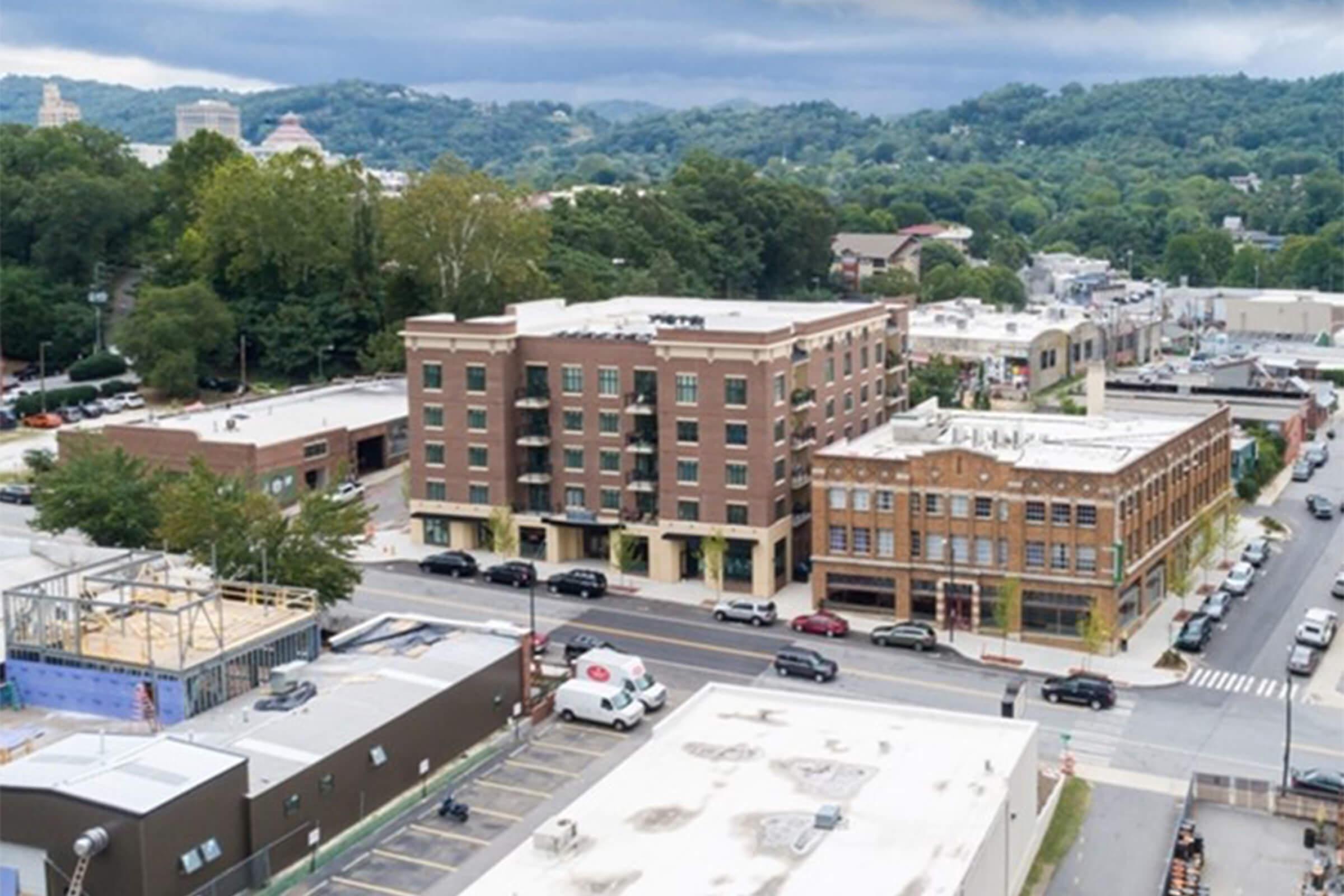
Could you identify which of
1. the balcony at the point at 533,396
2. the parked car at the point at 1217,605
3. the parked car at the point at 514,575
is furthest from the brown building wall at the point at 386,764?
the parked car at the point at 1217,605

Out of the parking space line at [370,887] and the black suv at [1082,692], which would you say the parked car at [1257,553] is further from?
the parking space line at [370,887]

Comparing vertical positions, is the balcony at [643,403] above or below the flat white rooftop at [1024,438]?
above

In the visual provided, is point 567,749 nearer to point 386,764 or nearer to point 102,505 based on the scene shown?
point 386,764

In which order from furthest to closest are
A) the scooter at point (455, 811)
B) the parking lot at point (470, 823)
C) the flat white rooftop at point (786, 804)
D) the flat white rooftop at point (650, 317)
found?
the flat white rooftop at point (650, 317) → the scooter at point (455, 811) → the parking lot at point (470, 823) → the flat white rooftop at point (786, 804)

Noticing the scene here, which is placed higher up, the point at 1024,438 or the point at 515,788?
the point at 1024,438

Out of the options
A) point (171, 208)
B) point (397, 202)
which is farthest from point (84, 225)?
point (397, 202)

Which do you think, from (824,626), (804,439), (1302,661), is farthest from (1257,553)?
(824,626)
